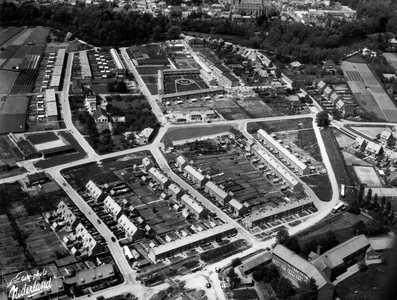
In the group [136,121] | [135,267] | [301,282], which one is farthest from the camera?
[136,121]

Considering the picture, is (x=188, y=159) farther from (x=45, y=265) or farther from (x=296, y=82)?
(x=296, y=82)

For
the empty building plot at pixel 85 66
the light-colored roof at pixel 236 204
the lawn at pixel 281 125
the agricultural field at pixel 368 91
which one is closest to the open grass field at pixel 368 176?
the lawn at pixel 281 125

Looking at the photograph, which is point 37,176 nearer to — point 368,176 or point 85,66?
point 368,176

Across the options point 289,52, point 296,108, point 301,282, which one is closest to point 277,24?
point 289,52

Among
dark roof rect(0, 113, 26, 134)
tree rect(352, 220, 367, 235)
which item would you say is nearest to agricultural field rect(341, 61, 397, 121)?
tree rect(352, 220, 367, 235)

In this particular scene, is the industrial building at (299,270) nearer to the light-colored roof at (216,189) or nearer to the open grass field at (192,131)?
the light-colored roof at (216,189)

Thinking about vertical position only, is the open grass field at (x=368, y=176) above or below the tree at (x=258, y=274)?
below
